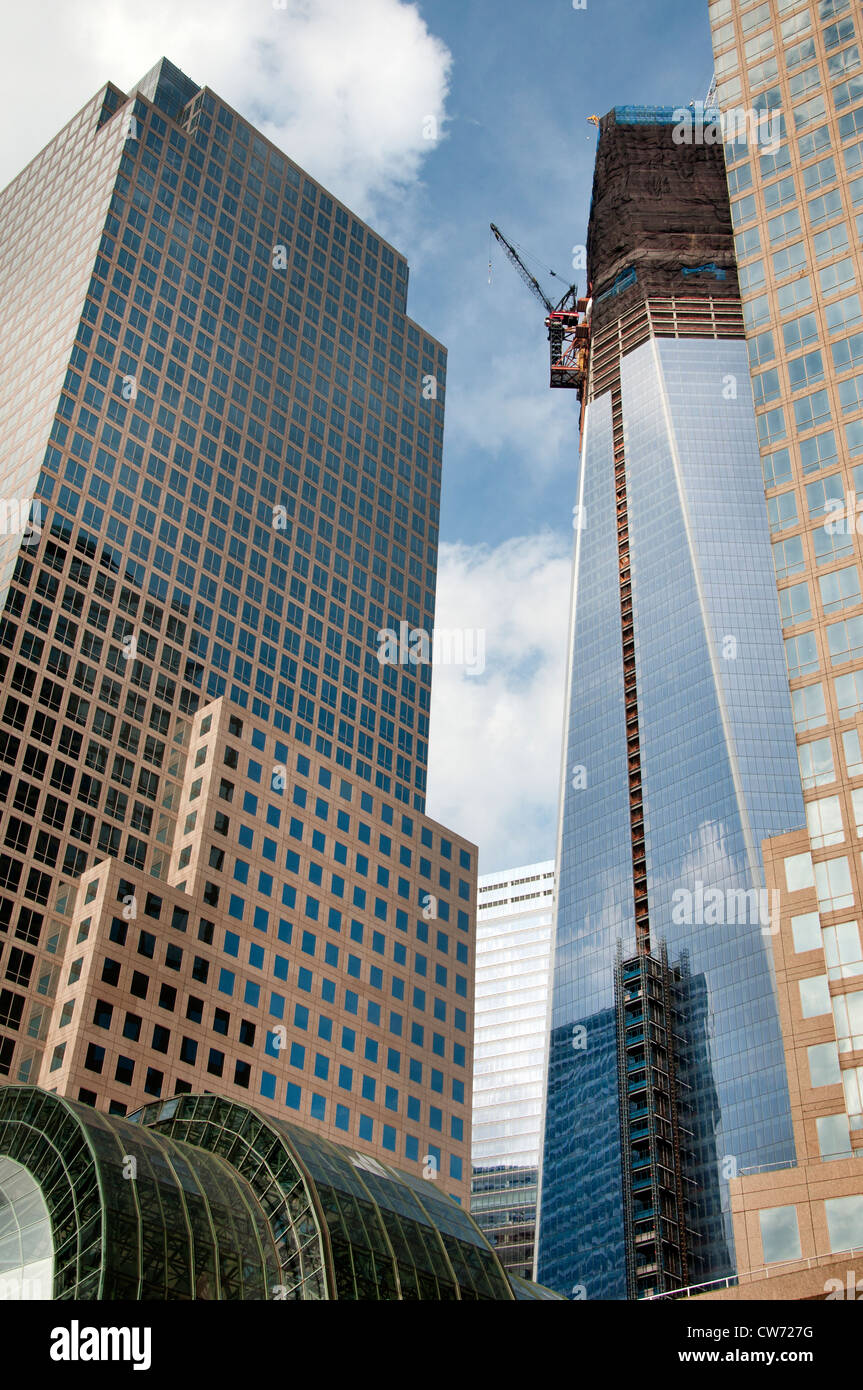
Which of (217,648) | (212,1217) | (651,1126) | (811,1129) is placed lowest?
(212,1217)

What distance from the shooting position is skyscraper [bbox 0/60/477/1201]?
334 feet

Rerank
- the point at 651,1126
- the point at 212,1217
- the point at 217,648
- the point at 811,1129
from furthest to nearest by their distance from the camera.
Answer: the point at 651,1126 → the point at 217,648 → the point at 811,1129 → the point at 212,1217

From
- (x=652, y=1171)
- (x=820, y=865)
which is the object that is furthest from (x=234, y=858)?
(x=652, y=1171)

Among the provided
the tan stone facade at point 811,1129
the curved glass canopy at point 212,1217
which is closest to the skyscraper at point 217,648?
the curved glass canopy at point 212,1217

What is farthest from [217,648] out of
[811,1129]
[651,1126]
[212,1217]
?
A: [651,1126]

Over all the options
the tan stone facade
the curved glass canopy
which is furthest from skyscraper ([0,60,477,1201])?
the tan stone facade

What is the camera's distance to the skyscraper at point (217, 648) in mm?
101750

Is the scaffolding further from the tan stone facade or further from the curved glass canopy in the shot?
the curved glass canopy

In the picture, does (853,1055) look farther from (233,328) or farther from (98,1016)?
(233,328)

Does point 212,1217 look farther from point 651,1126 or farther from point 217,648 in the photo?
point 651,1126

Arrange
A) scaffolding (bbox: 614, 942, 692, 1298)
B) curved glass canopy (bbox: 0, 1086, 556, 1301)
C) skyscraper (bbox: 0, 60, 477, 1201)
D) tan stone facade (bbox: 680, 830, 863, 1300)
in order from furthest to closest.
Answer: scaffolding (bbox: 614, 942, 692, 1298)
skyscraper (bbox: 0, 60, 477, 1201)
tan stone facade (bbox: 680, 830, 863, 1300)
curved glass canopy (bbox: 0, 1086, 556, 1301)

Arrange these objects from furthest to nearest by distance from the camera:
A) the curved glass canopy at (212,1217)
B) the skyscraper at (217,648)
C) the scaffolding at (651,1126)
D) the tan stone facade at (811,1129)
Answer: the scaffolding at (651,1126)
the skyscraper at (217,648)
the tan stone facade at (811,1129)
the curved glass canopy at (212,1217)

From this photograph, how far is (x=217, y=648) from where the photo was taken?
423 ft

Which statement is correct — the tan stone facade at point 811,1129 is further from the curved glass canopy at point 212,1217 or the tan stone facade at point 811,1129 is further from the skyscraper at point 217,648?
the skyscraper at point 217,648
